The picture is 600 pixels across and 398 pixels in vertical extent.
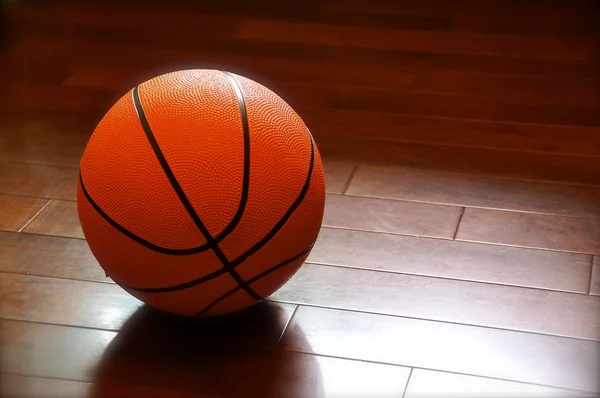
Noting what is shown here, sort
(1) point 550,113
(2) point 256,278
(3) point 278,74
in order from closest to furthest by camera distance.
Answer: (2) point 256,278, (1) point 550,113, (3) point 278,74

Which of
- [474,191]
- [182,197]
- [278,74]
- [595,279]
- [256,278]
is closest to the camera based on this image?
[182,197]

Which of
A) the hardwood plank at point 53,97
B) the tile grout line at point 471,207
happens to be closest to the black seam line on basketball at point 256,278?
the tile grout line at point 471,207

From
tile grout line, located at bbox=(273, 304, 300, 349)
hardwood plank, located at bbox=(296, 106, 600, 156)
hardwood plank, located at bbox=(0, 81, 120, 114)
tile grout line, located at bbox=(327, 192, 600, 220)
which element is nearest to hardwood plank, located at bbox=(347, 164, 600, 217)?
tile grout line, located at bbox=(327, 192, 600, 220)

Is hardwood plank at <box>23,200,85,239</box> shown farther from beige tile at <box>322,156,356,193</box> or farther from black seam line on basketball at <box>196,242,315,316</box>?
beige tile at <box>322,156,356,193</box>

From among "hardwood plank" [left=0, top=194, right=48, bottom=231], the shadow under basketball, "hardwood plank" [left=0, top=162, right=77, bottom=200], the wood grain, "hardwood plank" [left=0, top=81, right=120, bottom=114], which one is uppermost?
the shadow under basketball

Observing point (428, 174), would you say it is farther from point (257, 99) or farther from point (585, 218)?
point (257, 99)

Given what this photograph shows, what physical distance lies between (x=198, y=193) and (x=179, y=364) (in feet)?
1.27

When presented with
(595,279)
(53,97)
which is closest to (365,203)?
(595,279)

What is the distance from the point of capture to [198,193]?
1.72 m

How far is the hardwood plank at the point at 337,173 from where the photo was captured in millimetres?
2549

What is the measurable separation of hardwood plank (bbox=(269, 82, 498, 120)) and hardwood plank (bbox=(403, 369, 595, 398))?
1.32 m

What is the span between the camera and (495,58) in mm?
3385

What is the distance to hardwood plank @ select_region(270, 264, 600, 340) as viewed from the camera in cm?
197

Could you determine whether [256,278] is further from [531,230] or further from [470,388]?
[531,230]
